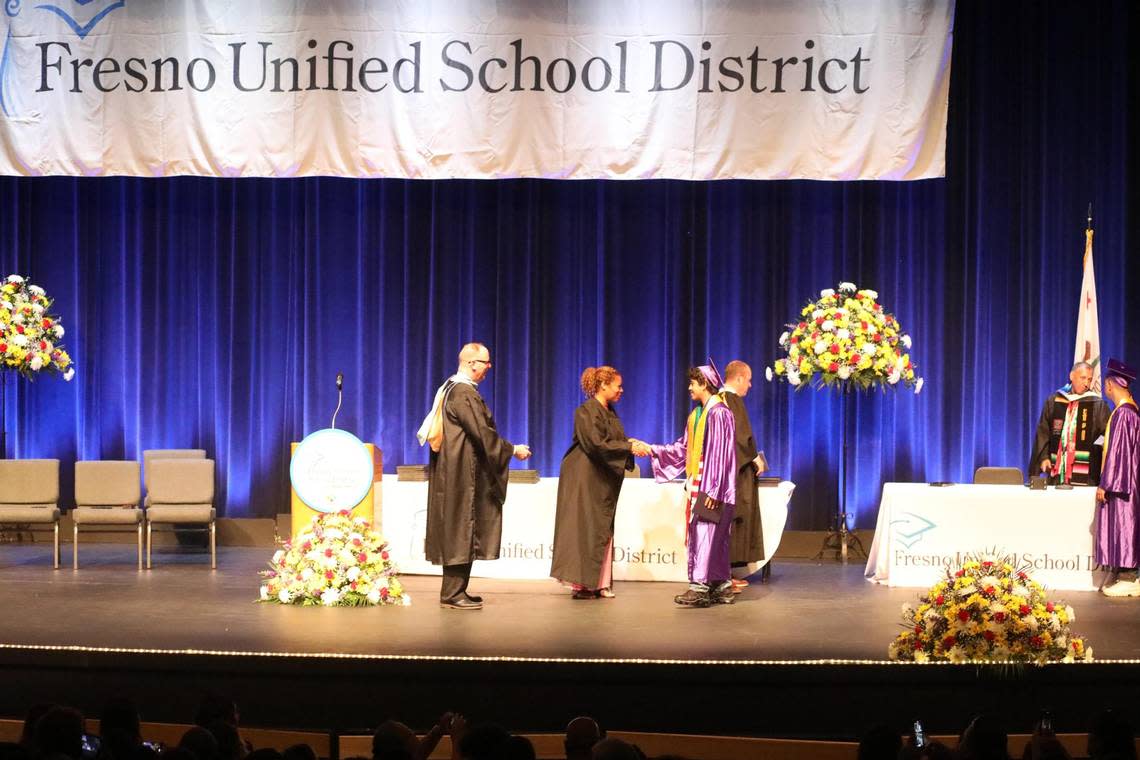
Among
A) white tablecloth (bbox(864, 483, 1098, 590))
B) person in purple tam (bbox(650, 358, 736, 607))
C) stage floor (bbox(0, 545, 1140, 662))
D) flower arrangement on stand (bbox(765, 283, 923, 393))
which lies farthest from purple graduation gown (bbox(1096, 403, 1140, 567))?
person in purple tam (bbox(650, 358, 736, 607))

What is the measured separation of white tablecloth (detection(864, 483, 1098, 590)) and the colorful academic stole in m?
1.55

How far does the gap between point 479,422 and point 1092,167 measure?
255 inches

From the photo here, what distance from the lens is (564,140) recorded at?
11281 millimetres

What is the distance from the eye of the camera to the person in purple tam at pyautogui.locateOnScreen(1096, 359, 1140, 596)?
920 centimetres

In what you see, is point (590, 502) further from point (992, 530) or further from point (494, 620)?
point (992, 530)

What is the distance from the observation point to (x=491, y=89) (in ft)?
36.9

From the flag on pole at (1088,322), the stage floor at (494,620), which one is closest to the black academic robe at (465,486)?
the stage floor at (494,620)

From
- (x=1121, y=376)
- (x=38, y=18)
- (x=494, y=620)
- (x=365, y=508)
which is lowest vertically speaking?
(x=494, y=620)

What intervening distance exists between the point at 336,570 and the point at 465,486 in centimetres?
100

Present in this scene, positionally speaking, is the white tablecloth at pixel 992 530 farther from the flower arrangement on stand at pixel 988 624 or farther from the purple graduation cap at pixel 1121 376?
the flower arrangement on stand at pixel 988 624

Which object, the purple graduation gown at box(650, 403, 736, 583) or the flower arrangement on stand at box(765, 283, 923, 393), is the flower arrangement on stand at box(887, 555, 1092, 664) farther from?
the flower arrangement on stand at box(765, 283, 923, 393)

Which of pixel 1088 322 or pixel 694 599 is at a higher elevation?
pixel 1088 322

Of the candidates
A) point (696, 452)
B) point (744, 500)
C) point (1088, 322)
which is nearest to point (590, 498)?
point (696, 452)

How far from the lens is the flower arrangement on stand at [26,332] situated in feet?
36.2
